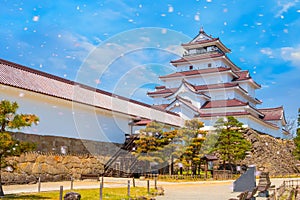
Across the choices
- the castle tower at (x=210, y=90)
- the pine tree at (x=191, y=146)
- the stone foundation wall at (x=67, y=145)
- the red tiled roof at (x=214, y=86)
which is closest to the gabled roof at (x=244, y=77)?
the castle tower at (x=210, y=90)

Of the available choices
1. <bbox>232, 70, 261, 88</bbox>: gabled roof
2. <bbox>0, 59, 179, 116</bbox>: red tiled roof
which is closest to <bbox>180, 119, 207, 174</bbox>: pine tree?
<bbox>0, 59, 179, 116</bbox>: red tiled roof

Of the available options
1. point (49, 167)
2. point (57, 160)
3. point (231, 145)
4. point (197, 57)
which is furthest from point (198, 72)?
point (49, 167)

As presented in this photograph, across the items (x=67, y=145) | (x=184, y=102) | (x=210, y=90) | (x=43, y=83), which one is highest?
(x=210, y=90)

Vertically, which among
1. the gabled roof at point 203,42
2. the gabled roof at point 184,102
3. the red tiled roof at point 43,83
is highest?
the gabled roof at point 203,42

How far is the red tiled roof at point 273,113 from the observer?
40.0 metres

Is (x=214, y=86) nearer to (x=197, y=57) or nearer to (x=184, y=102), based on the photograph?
(x=197, y=57)

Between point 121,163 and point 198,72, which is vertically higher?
point 198,72

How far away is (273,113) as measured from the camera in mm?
40938

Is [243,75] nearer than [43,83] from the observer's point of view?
No

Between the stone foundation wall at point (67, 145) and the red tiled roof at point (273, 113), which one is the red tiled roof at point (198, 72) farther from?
the stone foundation wall at point (67, 145)

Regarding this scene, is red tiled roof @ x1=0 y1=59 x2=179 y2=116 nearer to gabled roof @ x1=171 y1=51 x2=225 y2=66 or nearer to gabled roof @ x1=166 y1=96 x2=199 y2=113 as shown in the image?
gabled roof @ x1=166 y1=96 x2=199 y2=113

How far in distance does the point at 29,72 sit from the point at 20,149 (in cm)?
885

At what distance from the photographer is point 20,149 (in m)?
10.4

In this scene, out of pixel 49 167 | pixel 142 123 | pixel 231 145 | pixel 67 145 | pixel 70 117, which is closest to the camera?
pixel 49 167
